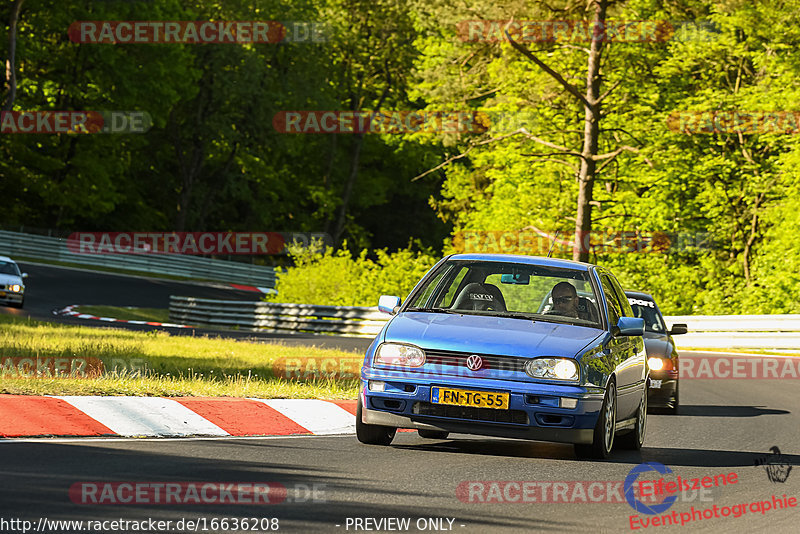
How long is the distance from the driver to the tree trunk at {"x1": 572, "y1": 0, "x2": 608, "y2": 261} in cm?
2538

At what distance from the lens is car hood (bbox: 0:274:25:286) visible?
35500 mm

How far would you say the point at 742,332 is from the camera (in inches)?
1176

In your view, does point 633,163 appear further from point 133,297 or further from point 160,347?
point 160,347

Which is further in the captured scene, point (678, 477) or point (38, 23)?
point (38, 23)

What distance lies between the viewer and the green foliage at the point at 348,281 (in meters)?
40.1

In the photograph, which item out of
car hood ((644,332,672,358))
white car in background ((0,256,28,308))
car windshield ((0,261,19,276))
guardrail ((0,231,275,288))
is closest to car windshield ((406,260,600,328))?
car hood ((644,332,672,358))

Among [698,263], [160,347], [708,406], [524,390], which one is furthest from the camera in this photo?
[698,263]

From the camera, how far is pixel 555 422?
9703mm

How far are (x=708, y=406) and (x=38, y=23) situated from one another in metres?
49.5

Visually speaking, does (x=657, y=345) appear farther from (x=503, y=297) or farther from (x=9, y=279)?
(x=9, y=279)

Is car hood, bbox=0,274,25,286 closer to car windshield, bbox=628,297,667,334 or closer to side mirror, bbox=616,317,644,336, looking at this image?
car windshield, bbox=628,297,667,334

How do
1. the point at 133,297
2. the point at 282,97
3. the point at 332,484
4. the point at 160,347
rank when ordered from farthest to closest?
the point at 282,97 → the point at 133,297 → the point at 160,347 → the point at 332,484

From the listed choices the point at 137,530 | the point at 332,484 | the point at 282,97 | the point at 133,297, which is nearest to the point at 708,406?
the point at 332,484

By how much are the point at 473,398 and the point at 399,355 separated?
711 millimetres
